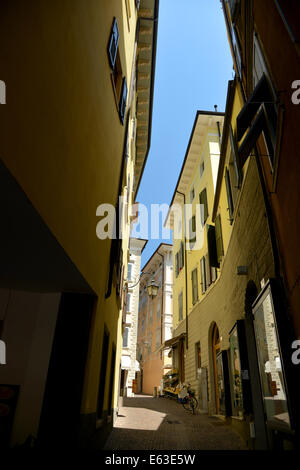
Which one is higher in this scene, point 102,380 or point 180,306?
point 180,306

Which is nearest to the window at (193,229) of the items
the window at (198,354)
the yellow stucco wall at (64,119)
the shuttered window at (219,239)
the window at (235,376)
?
the window at (198,354)

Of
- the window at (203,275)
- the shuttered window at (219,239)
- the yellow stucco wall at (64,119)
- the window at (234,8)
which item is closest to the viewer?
the yellow stucco wall at (64,119)

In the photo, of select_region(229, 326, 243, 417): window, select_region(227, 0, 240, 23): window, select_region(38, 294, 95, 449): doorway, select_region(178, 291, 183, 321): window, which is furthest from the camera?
select_region(178, 291, 183, 321): window

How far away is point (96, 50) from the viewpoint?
4082 millimetres

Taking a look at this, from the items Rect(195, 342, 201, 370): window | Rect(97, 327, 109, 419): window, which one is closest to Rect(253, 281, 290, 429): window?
Rect(97, 327, 109, 419): window

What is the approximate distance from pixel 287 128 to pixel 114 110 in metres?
3.30

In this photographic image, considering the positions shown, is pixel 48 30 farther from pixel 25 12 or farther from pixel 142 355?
pixel 142 355

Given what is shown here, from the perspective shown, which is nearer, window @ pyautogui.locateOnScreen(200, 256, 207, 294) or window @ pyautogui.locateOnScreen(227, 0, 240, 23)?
window @ pyautogui.locateOnScreen(227, 0, 240, 23)

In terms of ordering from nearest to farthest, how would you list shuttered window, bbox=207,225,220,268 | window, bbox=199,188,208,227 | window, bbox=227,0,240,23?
window, bbox=227,0,240,23 → shuttered window, bbox=207,225,220,268 → window, bbox=199,188,208,227

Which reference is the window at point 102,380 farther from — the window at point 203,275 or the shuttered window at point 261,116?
the window at point 203,275

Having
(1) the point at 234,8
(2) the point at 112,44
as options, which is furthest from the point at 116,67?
(1) the point at 234,8

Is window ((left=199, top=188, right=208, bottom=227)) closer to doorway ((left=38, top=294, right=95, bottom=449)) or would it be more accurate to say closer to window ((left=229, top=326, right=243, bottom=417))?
window ((left=229, top=326, right=243, bottom=417))

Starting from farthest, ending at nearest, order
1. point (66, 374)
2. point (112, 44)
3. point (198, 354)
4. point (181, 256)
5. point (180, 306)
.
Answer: point (181, 256), point (180, 306), point (198, 354), point (112, 44), point (66, 374)

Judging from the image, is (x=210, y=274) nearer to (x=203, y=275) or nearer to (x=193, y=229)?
(x=203, y=275)
